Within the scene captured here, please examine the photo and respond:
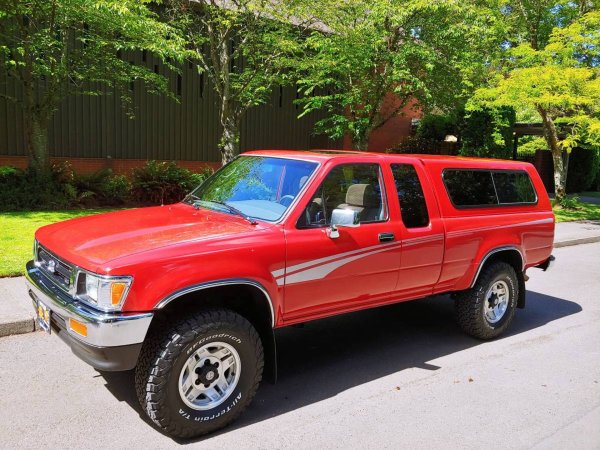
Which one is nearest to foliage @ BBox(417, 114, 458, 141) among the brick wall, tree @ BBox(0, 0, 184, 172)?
the brick wall

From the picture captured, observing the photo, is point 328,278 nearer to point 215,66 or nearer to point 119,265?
point 119,265

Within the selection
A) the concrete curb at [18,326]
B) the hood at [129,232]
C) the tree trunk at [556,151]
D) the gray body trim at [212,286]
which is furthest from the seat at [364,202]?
the tree trunk at [556,151]

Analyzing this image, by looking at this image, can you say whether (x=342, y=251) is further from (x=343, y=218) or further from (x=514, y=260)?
(x=514, y=260)

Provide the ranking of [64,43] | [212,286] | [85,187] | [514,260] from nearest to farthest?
[212,286] < [514,260] < [64,43] < [85,187]

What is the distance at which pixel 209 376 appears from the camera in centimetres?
354

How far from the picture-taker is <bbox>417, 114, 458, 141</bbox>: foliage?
842 inches

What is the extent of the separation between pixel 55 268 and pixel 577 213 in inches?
703

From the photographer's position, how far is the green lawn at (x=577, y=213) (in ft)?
53.2

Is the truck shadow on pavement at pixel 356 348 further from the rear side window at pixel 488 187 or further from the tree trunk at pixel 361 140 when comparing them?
the tree trunk at pixel 361 140

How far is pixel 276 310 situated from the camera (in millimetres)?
3830

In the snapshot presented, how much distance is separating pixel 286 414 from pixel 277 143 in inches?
654

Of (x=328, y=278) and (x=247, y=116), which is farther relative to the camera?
(x=247, y=116)

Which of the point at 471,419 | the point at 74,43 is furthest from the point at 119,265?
the point at 74,43

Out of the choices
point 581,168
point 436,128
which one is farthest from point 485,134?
point 581,168
